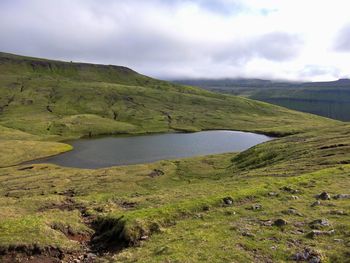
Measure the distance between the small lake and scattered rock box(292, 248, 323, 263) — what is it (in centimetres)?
10679

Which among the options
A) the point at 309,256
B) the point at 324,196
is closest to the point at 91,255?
the point at 309,256

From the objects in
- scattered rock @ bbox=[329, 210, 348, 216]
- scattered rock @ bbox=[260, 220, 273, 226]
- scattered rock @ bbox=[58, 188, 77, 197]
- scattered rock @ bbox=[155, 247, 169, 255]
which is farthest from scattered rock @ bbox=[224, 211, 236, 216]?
scattered rock @ bbox=[58, 188, 77, 197]

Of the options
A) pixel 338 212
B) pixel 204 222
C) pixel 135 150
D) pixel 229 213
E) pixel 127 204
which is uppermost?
pixel 338 212

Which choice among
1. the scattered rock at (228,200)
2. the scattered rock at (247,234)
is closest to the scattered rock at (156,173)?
the scattered rock at (228,200)

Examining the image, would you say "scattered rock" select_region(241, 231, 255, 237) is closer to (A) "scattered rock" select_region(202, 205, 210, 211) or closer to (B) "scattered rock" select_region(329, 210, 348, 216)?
(A) "scattered rock" select_region(202, 205, 210, 211)

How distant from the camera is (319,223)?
29.0 metres

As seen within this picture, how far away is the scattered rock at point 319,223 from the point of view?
2845 cm

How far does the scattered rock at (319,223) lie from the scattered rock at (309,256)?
538cm

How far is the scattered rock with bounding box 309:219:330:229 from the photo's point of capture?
28453mm

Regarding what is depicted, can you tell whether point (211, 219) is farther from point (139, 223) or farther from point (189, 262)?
point (189, 262)

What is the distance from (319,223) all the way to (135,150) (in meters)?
135

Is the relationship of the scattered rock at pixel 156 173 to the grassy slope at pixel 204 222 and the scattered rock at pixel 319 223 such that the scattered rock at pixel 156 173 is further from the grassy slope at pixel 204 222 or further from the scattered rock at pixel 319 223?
the scattered rock at pixel 319 223

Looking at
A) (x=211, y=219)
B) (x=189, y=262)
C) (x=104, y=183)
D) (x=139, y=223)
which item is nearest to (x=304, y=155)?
(x=104, y=183)

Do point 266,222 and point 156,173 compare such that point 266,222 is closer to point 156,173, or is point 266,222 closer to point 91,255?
point 91,255
